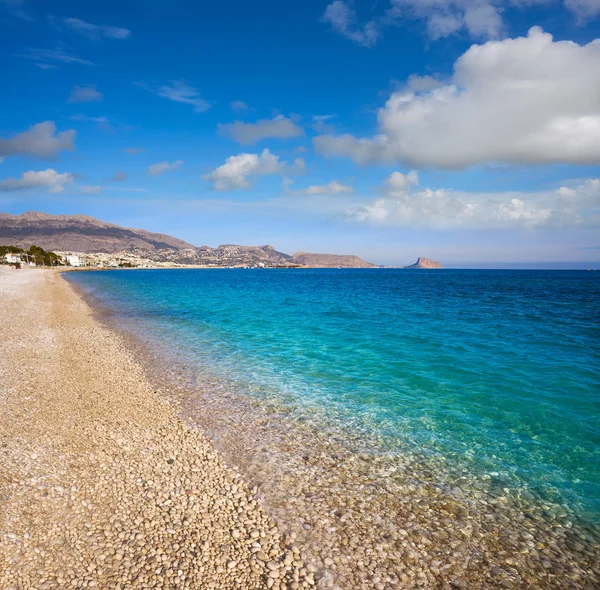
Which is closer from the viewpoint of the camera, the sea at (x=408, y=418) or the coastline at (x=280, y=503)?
the coastline at (x=280, y=503)

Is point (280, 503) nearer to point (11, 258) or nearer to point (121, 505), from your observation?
point (121, 505)

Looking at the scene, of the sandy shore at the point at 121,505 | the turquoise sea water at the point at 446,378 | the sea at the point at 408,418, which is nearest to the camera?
the sandy shore at the point at 121,505

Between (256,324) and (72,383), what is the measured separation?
17798 mm

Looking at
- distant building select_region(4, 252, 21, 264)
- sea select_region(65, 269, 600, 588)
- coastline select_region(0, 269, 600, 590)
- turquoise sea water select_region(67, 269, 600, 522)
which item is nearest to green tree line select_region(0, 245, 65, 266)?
distant building select_region(4, 252, 21, 264)

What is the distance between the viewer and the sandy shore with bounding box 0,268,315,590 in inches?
209

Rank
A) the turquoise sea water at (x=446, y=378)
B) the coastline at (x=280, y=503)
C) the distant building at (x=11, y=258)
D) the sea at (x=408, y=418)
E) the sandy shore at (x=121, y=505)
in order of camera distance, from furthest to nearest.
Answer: the distant building at (x=11, y=258) → the turquoise sea water at (x=446, y=378) → the sea at (x=408, y=418) → the coastline at (x=280, y=503) → the sandy shore at (x=121, y=505)

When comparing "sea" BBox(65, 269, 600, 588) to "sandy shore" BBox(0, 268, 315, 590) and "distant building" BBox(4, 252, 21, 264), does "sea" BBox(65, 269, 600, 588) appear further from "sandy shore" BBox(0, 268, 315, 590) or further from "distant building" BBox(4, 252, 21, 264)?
"distant building" BBox(4, 252, 21, 264)

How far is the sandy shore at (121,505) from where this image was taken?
5305mm

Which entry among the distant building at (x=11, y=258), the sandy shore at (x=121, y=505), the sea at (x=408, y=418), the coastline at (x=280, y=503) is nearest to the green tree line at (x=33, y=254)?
the distant building at (x=11, y=258)

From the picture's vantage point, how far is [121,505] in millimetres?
6699

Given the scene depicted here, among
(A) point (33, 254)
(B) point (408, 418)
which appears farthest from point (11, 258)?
(B) point (408, 418)

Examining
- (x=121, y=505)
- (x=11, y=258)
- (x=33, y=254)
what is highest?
(x=33, y=254)

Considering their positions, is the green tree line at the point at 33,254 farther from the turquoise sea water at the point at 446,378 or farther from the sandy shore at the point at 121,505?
the sandy shore at the point at 121,505

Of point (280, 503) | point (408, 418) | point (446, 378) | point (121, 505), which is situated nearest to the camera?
point (121, 505)
